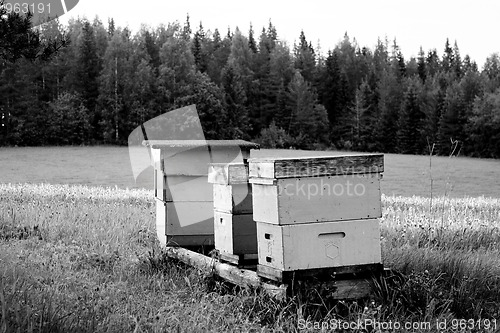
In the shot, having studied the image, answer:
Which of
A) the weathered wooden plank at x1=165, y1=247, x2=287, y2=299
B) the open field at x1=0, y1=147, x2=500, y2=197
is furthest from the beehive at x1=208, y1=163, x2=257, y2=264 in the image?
the open field at x1=0, y1=147, x2=500, y2=197

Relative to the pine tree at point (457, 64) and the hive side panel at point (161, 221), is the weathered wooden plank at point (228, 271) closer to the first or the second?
the hive side panel at point (161, 221)

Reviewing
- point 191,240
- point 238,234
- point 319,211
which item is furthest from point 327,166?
A: point 191,240

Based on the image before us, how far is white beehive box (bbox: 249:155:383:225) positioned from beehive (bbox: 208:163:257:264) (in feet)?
2.06

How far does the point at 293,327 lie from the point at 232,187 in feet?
5.95

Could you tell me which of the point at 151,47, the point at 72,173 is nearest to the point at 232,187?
the point at 72,173

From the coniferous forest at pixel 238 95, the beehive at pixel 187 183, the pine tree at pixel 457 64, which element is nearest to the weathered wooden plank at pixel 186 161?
the beehive at pixel 187 183

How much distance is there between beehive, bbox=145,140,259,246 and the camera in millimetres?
6980

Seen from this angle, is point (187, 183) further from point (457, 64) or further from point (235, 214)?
point (457, 64)

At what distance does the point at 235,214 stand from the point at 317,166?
1270mm

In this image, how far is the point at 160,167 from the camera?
7.02 meters

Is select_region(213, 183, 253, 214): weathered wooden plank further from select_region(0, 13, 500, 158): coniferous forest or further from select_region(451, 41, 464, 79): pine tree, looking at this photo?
select_region(451, 41, 464, 79): pine tree

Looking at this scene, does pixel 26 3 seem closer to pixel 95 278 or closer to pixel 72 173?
pixel 95 278

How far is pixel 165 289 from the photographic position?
18.7 ft

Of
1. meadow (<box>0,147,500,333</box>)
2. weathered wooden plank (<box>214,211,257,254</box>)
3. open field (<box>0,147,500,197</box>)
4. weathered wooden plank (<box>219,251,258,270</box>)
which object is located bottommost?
open field (<box>0,147,500,197</box>)
